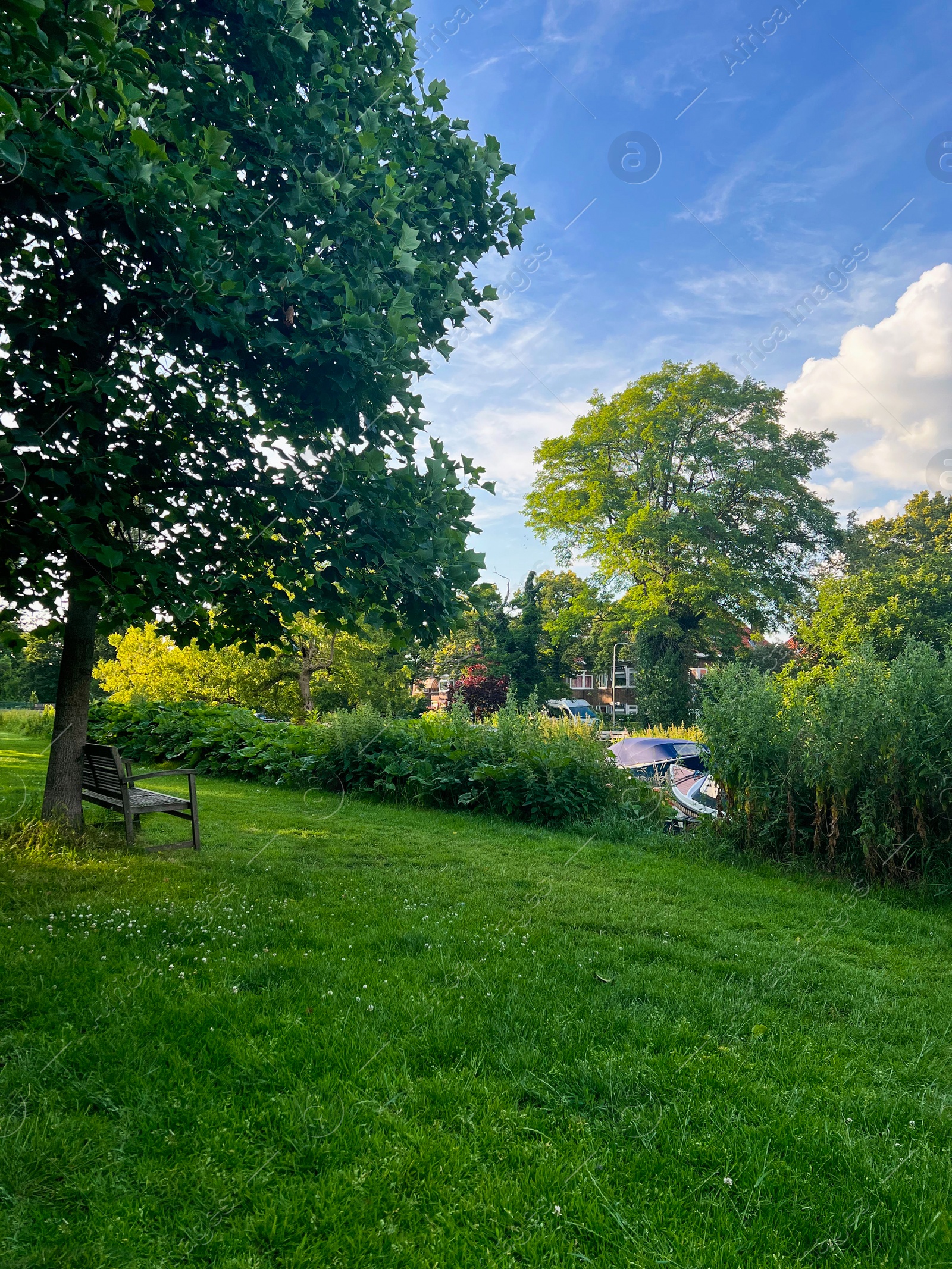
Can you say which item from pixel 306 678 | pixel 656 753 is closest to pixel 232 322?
pixel 656 753

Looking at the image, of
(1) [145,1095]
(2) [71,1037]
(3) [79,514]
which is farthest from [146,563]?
(1) [145,1095]

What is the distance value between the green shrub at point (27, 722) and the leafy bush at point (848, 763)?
23700 mm

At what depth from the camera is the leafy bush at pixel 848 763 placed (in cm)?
680

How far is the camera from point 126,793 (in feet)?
22.7

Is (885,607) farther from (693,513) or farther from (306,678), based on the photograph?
(306,678)

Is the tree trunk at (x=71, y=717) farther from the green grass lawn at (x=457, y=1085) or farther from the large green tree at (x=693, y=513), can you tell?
the large green tree at (x=693, y=513)

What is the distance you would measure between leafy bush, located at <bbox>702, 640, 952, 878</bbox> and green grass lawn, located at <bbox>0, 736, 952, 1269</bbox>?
1.69 m

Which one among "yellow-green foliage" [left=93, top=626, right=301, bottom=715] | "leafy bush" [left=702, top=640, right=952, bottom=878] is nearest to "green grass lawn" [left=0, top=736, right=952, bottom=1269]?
"leafy bush" [left=702, top=640, right=952, bottom=878]

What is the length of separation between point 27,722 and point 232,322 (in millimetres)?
28647

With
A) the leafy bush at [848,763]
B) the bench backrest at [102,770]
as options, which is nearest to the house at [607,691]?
the leafy bush at [848,763]

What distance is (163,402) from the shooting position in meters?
6.02

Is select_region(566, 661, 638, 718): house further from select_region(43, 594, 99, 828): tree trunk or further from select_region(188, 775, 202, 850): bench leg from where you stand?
select_region(43, 594, 99, 828): tree trunk

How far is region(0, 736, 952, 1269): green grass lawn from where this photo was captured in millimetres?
2154

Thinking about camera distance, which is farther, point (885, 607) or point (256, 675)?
point (885, 607)
